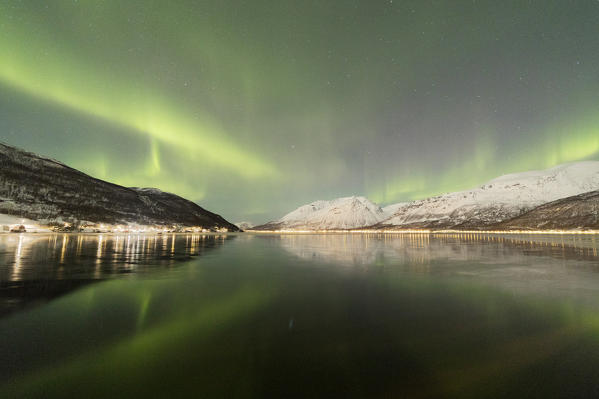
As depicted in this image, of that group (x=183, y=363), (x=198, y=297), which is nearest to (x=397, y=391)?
(x=183, y=363)

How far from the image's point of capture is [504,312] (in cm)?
1195

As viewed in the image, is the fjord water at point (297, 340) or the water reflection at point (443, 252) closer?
the fjord water at point (297, 340)

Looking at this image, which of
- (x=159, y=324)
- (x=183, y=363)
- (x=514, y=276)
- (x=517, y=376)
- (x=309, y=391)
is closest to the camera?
(x=309, y=391)

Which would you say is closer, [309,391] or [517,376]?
[309,391]

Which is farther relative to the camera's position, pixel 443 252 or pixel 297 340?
pixel 443 252

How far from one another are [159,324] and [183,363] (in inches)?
154

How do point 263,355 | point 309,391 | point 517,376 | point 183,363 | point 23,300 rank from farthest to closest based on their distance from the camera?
point 23,300 → point 263,355 → point 183,363 → point 517,376 → point 309,391

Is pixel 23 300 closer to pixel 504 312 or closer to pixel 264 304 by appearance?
pixel 264 304

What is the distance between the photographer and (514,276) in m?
20.6

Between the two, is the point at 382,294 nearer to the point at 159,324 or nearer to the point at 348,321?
the point at 348,321

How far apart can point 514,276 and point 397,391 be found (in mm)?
20416

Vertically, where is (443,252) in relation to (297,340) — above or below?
above

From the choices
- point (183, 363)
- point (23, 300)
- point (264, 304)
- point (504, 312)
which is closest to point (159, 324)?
point (183, 363)

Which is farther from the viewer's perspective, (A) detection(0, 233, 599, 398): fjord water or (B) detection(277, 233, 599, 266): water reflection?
(B) detection(277, 233, 599, 266): water reflection
